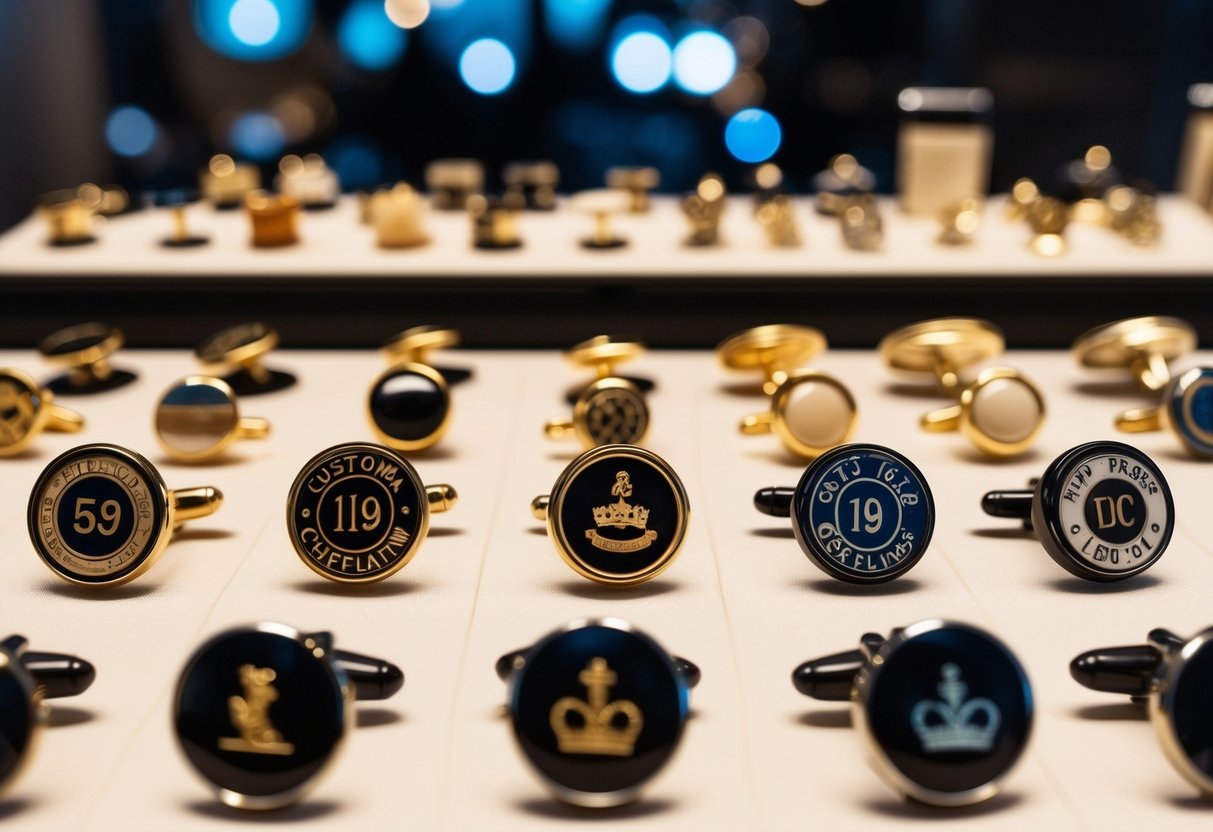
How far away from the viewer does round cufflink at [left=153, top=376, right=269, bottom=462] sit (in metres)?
1.58

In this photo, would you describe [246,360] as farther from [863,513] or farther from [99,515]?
[863,513]

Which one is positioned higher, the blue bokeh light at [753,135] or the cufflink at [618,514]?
the blue bokeh light at [753,135]

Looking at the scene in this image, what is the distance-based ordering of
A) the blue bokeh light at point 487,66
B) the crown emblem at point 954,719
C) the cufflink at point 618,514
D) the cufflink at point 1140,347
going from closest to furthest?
the crown emblem at point 954,719
the cufflink at point 618,514
the cufflink at point 1140,347
the blue bokeh light at point 487,66

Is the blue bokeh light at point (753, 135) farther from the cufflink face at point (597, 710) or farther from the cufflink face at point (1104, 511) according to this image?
the cufflink face at point (597, 710)

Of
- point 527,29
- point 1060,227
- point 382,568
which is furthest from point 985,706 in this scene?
point 527,29

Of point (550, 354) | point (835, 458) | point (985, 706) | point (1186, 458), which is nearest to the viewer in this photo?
point (985, 706)

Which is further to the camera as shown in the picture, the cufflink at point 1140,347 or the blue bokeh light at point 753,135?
the blue bokeh light at point 753,135

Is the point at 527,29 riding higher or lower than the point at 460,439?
higher

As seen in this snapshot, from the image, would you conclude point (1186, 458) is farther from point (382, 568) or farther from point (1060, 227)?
point (382, 568)

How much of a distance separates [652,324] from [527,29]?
1473 millimetres

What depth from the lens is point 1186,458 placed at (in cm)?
163

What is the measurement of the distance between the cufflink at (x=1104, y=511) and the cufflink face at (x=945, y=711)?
1.22 feet

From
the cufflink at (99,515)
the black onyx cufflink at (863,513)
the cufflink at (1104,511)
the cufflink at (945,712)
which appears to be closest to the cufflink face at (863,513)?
the black onyx cufflink at (863,513)

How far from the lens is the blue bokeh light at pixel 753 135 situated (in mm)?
3438
